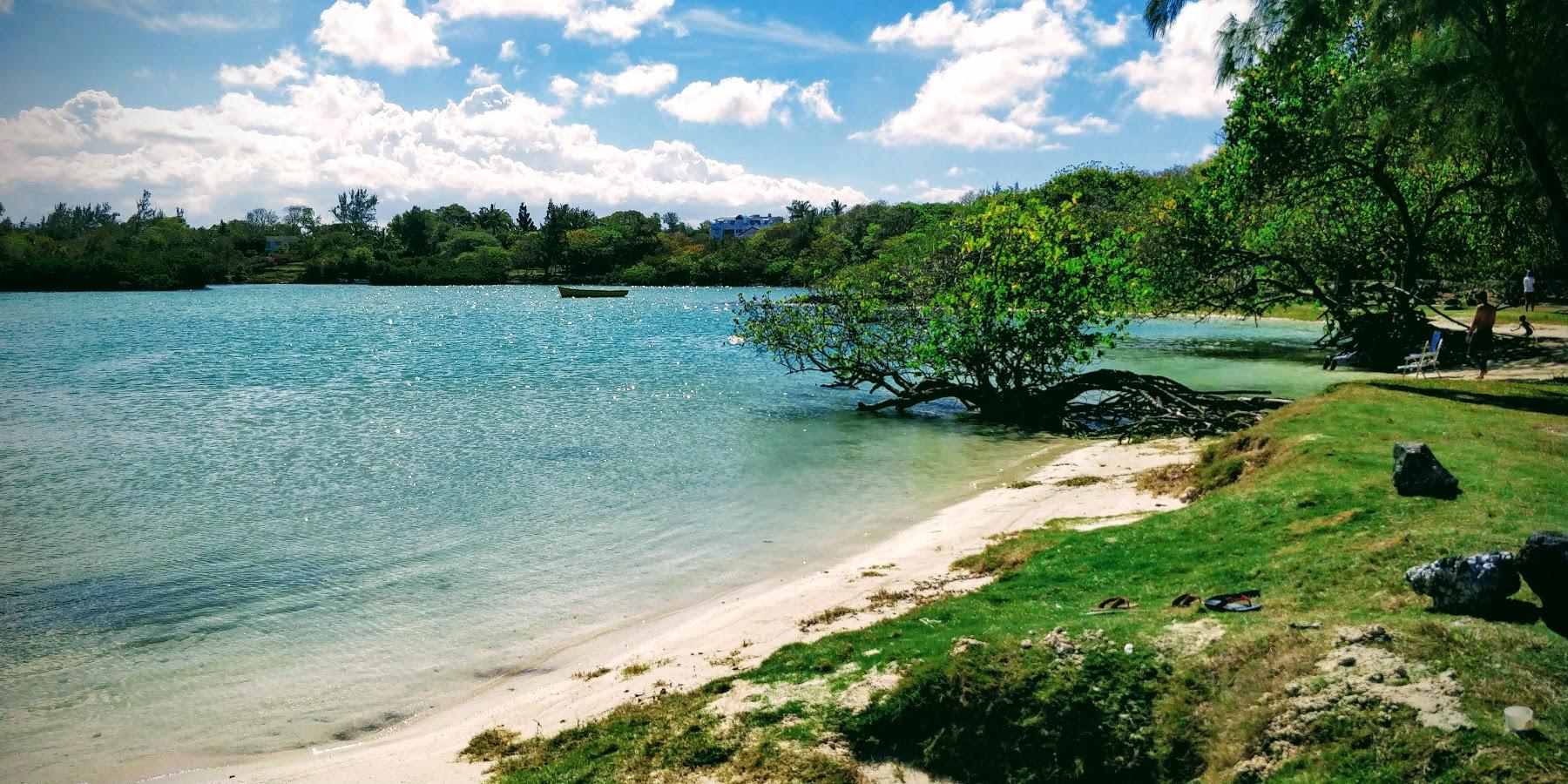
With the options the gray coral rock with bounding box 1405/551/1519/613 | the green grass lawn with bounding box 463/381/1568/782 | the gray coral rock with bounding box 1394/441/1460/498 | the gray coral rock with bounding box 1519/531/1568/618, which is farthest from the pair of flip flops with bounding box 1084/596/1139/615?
the gray coral rock with bounding box 1394/441/1460/498

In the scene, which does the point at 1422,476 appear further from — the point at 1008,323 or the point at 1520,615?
the point at 1008,323

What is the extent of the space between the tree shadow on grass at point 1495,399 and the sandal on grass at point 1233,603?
39.8 ft

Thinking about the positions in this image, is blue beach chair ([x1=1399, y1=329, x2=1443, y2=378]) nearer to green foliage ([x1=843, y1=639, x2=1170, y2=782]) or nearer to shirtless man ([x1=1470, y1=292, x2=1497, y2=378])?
shirtless man ([x1=1470, y1=292, x2=1497, y2=378])

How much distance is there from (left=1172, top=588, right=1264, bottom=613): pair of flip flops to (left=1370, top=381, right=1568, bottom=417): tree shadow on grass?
12.1 meters

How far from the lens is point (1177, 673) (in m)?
6.86

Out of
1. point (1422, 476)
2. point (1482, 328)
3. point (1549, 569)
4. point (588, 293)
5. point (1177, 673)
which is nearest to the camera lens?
point (1549, 569)

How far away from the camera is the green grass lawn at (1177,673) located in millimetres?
5691

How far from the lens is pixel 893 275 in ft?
91.9

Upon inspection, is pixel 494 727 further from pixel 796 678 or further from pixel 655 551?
pixel 655 551

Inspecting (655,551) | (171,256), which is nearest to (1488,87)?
(655,551)

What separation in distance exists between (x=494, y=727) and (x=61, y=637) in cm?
781

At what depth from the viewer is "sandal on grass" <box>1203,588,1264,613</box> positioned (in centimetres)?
779

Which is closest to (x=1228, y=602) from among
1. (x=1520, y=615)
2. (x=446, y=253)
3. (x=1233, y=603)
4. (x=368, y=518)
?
(x=1233, y=603)

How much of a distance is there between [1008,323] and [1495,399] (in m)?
11.9
